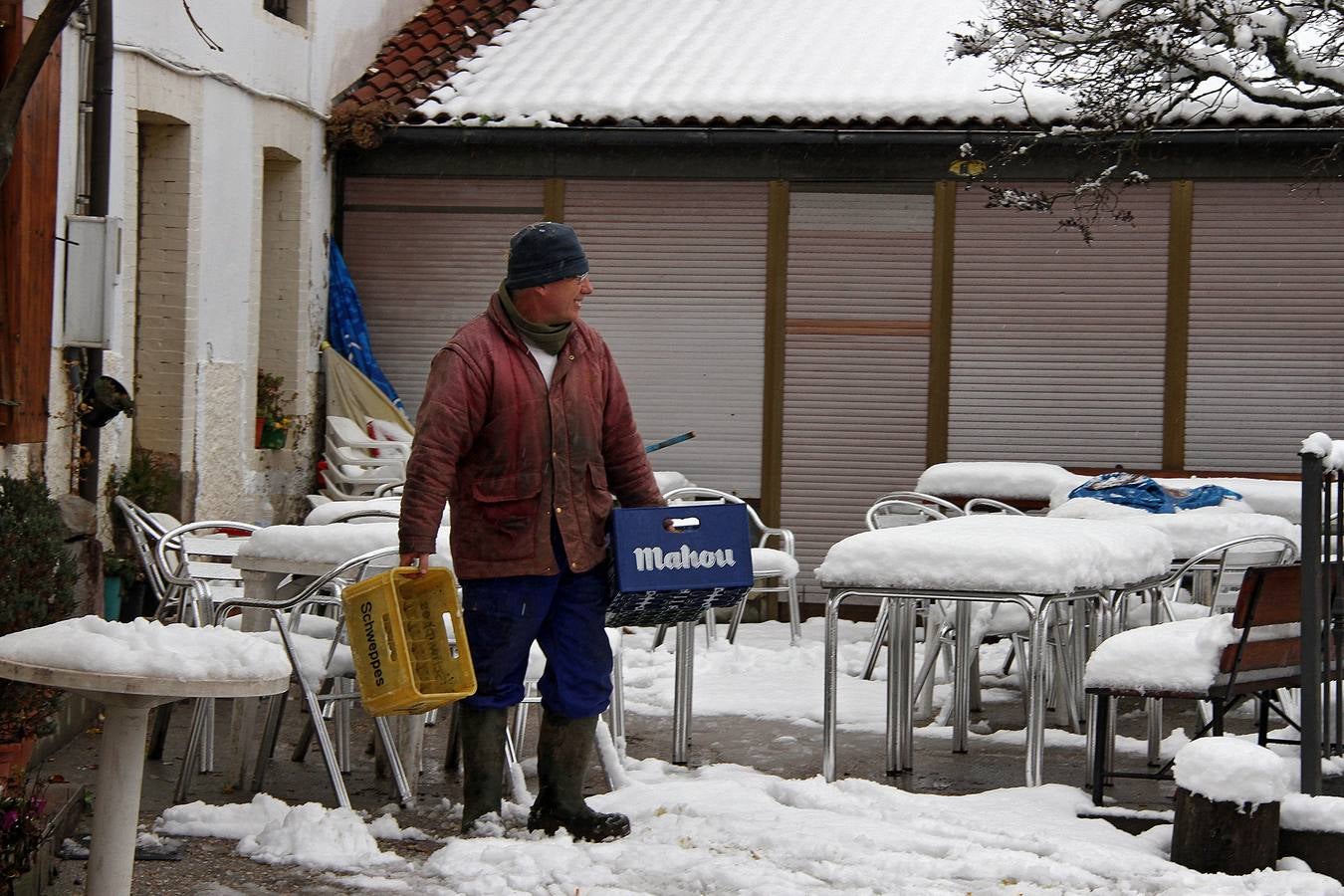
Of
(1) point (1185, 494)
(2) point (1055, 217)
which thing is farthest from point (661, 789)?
(2) point (1055, 217)

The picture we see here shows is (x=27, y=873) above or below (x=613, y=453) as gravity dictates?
below

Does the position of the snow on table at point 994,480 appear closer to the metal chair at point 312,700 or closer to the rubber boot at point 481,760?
the metal chair at point 312,700

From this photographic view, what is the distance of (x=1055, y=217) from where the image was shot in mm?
13219

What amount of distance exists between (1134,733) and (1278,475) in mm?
4951

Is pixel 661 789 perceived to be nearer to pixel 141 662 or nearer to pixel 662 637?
pixel 141 662

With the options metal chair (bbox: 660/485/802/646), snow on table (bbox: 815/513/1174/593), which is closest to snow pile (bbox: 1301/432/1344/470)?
snow on table (bbox: 815/513/1174/593)

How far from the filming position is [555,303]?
5.95 metres

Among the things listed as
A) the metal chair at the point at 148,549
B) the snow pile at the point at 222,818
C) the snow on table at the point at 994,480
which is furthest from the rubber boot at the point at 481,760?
the snow on table at the point at 994,480

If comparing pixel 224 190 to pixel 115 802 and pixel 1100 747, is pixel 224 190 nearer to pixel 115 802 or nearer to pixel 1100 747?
pixel 1100 747

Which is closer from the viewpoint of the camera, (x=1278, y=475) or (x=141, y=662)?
(x=141, y=662)

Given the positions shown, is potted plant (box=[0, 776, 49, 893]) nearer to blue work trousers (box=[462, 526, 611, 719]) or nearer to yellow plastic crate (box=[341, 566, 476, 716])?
yellow plastic crate (box=[341, 566, 476, 716])

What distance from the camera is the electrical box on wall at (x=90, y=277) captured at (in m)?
8.66

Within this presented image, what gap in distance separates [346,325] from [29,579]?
802 cm

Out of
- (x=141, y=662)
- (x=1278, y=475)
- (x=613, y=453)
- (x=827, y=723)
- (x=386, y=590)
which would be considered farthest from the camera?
(x=1278, y=475)
